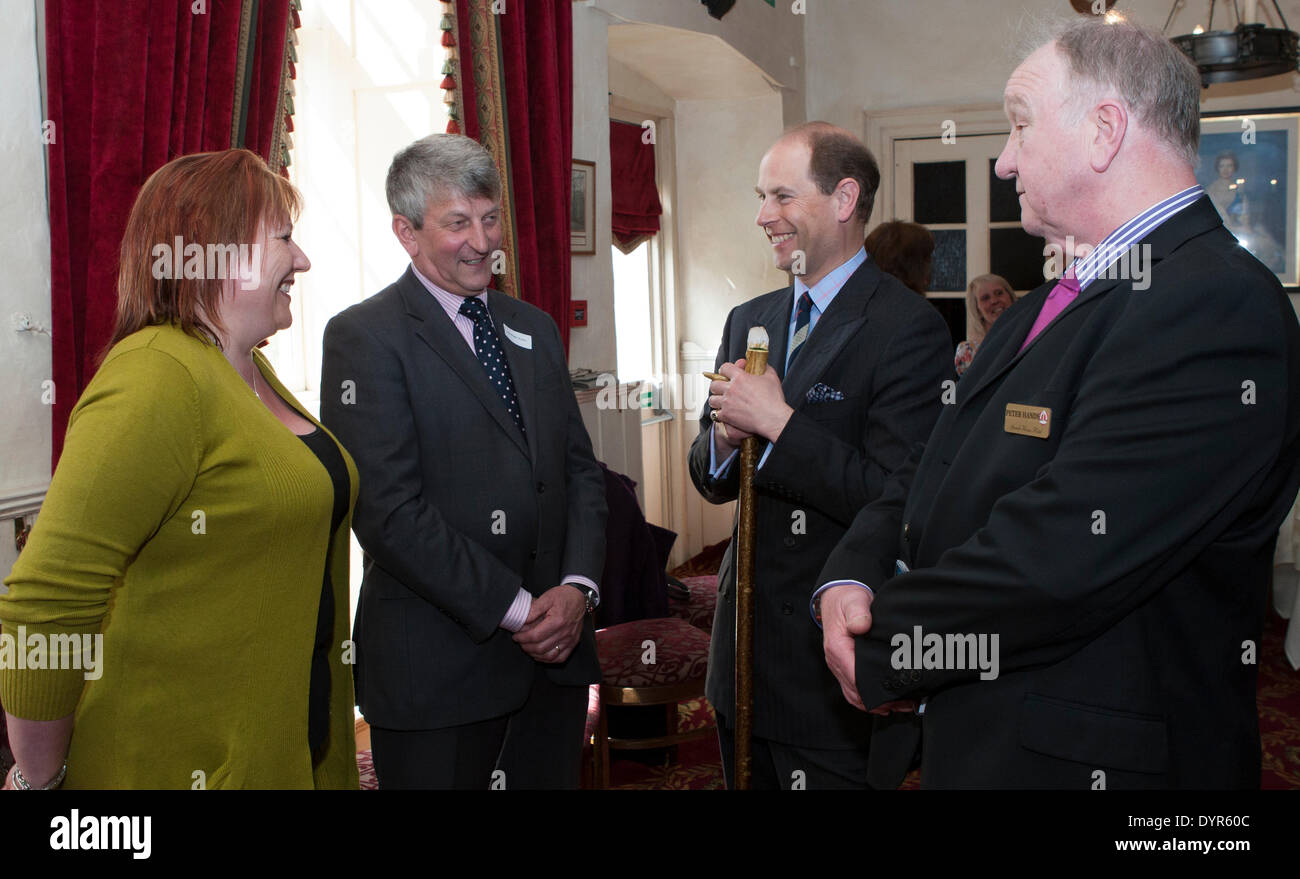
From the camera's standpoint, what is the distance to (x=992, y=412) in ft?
4.60

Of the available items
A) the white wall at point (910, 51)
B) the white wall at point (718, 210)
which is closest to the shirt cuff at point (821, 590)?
the white wall at point (718, 210)

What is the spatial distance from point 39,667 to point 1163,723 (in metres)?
1.42

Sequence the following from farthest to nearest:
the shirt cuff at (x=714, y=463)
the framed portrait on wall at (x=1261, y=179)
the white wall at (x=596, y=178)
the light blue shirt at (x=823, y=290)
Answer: the framed portrait on wall at (x=1261, y=179)
the white wall at (x=596, y=178)
the shirt cuff at (x=714, y=463)
the light blue shirt at (x=823, y=290)

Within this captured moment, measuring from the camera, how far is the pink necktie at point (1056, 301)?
1.44m

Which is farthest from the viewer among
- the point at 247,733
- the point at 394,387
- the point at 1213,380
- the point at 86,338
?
the point at 86,338

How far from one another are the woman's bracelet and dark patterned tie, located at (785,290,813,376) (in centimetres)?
148

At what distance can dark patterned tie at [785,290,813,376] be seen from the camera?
2.25 meters

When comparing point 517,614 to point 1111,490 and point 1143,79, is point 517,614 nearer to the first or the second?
point 1111,490

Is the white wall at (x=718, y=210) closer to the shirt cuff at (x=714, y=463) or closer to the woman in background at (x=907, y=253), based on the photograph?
the woman in background at (x=907, y=253)

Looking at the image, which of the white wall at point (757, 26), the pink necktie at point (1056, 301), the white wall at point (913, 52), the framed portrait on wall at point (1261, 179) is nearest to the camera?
the pink necktie at point (1056, 301)

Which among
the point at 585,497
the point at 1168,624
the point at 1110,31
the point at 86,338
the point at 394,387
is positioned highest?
the point at 1110,31

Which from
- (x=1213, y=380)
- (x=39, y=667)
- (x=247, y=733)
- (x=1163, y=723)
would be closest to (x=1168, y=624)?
(x=1163, y=723)

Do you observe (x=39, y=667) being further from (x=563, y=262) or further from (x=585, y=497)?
(x=563, y=262)
